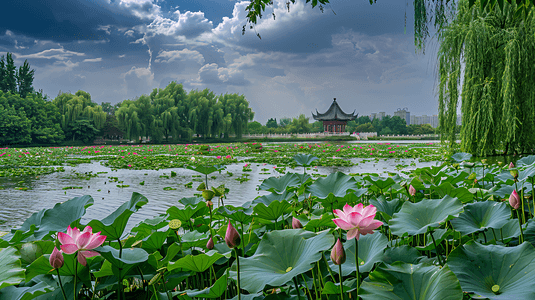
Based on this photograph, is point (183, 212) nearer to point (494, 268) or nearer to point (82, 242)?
point (82, 242)

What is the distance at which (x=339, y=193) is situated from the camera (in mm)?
1382

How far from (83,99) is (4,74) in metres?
7.66

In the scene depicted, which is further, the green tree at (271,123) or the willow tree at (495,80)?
the green tree at (271,123)

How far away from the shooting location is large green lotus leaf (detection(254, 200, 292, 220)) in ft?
3.55

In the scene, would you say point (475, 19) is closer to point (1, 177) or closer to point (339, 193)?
point (339, 193)

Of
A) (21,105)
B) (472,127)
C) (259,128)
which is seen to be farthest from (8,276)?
(259,128)

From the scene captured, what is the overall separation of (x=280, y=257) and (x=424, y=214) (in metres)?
0.54

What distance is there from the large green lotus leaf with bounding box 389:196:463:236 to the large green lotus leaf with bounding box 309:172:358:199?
407mm

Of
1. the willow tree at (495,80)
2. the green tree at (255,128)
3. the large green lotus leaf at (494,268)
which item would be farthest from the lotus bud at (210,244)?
the green tree at (255,128)

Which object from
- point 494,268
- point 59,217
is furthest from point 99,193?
point 494,268

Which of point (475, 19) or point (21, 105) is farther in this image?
point (21, 105)

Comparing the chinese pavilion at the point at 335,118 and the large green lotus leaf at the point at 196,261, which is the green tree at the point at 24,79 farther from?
the large green lotus leaf at the point at 196,261

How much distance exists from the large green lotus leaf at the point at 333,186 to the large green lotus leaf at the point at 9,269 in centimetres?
107

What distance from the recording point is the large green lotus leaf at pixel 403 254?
858mm
